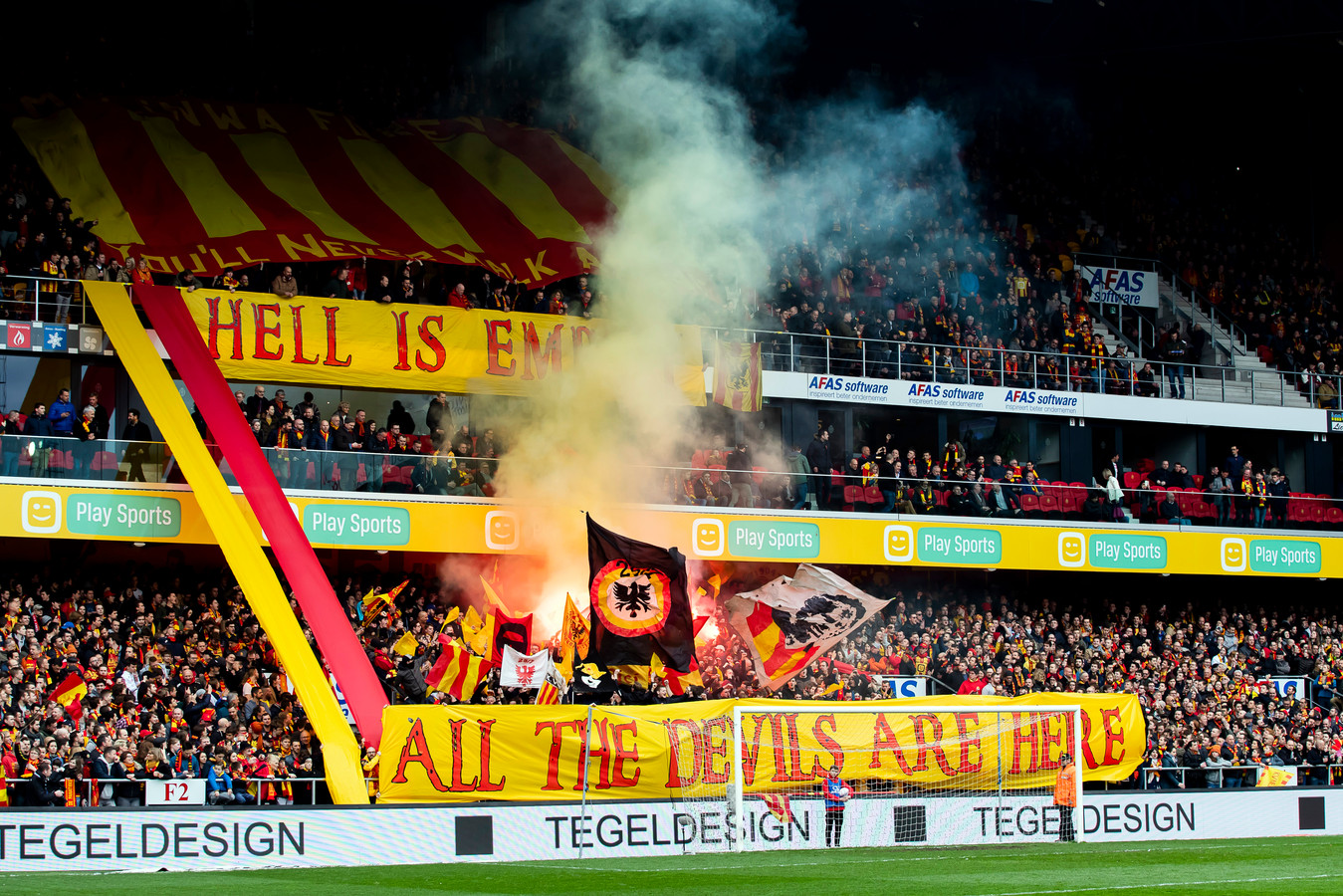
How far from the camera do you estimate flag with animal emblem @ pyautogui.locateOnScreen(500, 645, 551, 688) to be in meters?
24.2

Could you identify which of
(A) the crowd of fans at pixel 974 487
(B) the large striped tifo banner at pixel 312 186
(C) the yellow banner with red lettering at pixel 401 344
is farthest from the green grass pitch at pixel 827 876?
(B) the large striped tifo banner at pixel 312 186

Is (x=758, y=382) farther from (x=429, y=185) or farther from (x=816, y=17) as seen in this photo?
(x=816, y=17)

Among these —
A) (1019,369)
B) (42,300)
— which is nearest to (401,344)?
(42,300)

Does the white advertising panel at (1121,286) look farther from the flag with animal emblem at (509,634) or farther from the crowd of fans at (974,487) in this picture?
the flag with animal emblem at (509,634)

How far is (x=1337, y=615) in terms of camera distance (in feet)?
114

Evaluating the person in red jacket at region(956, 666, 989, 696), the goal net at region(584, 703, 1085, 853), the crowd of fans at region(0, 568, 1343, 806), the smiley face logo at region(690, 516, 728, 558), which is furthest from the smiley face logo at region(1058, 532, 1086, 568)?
the goal net at region(584, 703, 1085, 853)

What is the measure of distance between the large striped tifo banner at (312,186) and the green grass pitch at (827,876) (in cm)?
1352

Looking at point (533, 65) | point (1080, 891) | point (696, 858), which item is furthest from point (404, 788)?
point (533, 65)

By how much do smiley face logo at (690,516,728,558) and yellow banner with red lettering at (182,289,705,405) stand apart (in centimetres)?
208

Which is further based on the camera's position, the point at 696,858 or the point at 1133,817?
the point at 1133,817

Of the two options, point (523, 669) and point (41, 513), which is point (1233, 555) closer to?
point (523, 669)

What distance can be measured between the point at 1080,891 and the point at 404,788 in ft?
28.7

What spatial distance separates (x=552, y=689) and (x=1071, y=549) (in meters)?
12.0

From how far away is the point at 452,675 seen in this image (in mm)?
23828
